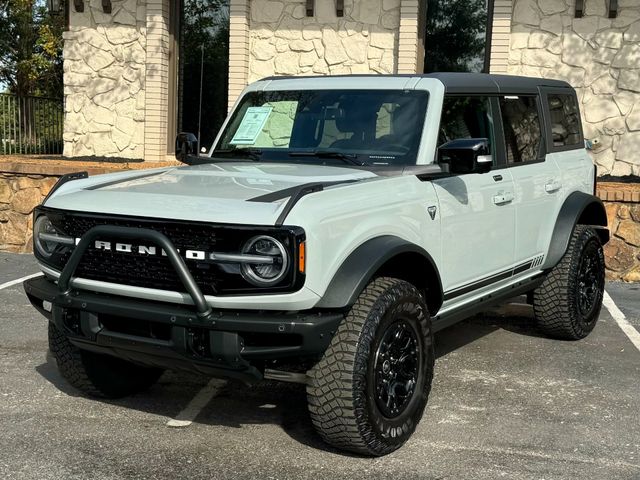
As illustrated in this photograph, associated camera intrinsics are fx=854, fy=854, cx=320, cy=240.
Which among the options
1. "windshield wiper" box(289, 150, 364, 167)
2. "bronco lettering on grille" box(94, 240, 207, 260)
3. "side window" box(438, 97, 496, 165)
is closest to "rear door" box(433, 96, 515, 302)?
"side window" box(438, 97, 496, 165)

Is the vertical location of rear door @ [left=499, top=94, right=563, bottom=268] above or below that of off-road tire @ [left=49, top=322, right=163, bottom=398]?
above

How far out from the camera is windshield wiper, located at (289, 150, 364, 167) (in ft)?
15.2

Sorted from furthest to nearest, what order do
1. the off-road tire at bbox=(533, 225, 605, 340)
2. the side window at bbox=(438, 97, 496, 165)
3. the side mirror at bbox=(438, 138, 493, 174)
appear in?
Result: the off-road tire at bbox=(533, 225, 605, 340), the side window at bbox=(438, 97, 496, 165), the side mirror at bbox=(438, 138, 493, 174)

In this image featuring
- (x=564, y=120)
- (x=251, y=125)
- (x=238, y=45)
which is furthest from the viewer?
(x=238, y=45)

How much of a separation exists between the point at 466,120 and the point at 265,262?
81.2 inches

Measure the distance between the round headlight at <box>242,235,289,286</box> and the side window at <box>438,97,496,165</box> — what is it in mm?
1582

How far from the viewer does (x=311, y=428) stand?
14.2 ft

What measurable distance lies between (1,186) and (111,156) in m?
2.45

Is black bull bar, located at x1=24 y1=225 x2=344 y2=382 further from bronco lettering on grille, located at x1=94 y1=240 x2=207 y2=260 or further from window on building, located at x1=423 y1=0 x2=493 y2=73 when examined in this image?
window on building, located at x1=423 y1=0 x2=493 y2=73

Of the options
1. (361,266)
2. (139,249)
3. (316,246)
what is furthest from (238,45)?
(316,246)

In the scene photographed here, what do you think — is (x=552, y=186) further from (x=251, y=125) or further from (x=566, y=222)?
(x=251, y=125)

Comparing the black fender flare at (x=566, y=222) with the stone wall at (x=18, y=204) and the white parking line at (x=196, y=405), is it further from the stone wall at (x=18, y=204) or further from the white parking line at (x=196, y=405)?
the stone wall at (x=18, y=204)

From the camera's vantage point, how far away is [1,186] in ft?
33.6

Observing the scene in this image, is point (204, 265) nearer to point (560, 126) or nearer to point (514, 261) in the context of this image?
point (514, 261)
